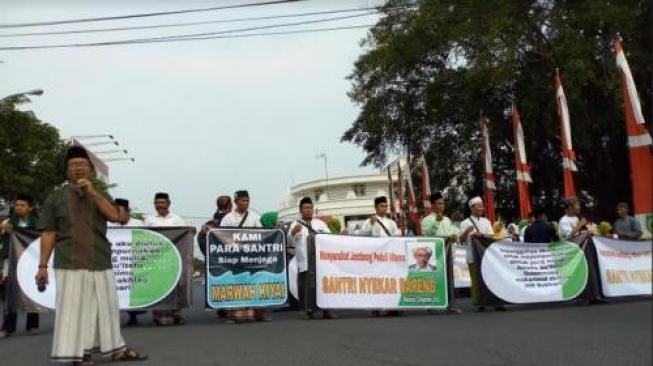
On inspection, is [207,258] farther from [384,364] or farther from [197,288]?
[197,288]

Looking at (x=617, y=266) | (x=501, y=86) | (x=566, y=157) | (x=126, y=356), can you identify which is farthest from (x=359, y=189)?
(x=126, y=356)

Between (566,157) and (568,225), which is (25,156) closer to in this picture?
(566,157)

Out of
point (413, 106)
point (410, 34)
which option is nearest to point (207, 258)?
point (410, 34)

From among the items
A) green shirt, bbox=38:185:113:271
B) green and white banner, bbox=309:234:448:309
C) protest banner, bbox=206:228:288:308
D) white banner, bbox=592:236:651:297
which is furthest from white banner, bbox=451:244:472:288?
green shirt, bbox=38:185:113:271

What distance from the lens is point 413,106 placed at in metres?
32.5

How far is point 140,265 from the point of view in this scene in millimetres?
10227

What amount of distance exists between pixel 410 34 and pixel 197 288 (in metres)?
15.0

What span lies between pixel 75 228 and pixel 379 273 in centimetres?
548

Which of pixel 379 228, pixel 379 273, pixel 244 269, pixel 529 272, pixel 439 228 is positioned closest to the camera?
pixel 244 269

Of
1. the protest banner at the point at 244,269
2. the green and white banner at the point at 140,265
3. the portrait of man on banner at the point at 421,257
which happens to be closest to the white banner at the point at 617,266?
the portrait of man on banner at the point at 421,257

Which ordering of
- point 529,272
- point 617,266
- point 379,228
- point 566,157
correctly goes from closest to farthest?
point 379,228, point 529,272, point 617,266, point 566,157

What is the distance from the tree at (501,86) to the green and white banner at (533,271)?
11.9 m

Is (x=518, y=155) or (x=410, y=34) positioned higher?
(x=410, y=34)

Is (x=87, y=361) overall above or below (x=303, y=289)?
below
